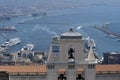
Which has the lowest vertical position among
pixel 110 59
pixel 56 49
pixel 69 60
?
pixel 110 59

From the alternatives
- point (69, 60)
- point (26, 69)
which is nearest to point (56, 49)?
point (69, 60)

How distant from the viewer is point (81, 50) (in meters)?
13.6

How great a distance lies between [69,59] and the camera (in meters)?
13.4

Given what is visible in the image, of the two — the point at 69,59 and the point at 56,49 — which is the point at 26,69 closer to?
the point at 56,49

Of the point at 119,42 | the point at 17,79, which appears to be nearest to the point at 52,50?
the point at 17,79

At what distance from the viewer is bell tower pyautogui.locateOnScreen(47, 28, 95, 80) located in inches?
529

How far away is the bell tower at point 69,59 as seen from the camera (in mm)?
13438

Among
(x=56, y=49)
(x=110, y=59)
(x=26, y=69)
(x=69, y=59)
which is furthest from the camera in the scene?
(x=110, y=59)

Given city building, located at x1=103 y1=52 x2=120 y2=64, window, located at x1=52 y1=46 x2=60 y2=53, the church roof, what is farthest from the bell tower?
city building, located at x1=103 y1=52 x2=120 y2=64

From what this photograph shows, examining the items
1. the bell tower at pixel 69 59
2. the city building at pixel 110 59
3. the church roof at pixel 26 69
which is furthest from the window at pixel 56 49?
the city building at pixel 110 59

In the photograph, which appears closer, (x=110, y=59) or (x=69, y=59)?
(x=69, y=59)

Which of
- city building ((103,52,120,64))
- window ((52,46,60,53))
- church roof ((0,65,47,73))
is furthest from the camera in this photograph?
city building ((103,52,120,64))

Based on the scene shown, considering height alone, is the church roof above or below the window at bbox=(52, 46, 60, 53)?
below

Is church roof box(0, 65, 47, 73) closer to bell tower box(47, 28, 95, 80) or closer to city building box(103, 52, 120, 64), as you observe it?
bell tower box(47, 28, 95, 80)
